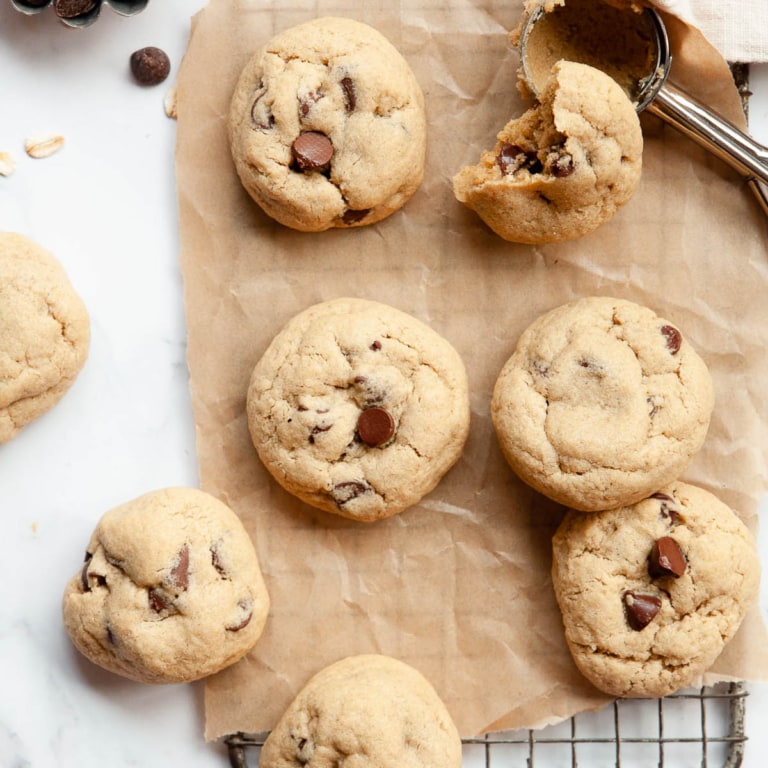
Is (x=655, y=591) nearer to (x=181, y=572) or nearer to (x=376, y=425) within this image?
(x=376, y=425)

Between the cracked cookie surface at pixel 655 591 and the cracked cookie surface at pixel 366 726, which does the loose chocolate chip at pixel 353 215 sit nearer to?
the cracked cookie surface at pixel 655 591

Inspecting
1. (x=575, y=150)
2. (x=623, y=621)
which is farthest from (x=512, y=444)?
(x=575, y=150)

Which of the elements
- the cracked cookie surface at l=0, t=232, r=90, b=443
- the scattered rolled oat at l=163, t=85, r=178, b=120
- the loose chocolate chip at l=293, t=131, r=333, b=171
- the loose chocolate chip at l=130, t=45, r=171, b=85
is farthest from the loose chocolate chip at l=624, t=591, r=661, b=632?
the loose chocolate chip at l=130, t=45, r=171, b=85

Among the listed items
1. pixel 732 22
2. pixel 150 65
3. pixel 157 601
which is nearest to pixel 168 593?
pixel 157 601

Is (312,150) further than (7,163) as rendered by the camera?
No

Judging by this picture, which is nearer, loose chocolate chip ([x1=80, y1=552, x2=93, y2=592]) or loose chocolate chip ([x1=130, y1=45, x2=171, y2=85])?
loose chocolate chip ([x1=80, y1=552, x2=93, y2=592])

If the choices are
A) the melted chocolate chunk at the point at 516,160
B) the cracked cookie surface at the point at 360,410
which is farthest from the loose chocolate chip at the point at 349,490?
the melted chocolate chunk at the point at 516,160

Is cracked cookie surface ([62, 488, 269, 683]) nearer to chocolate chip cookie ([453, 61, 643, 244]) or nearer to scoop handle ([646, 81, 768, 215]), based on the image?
chocolate chip cookie ([453, 61, 643, 244])
